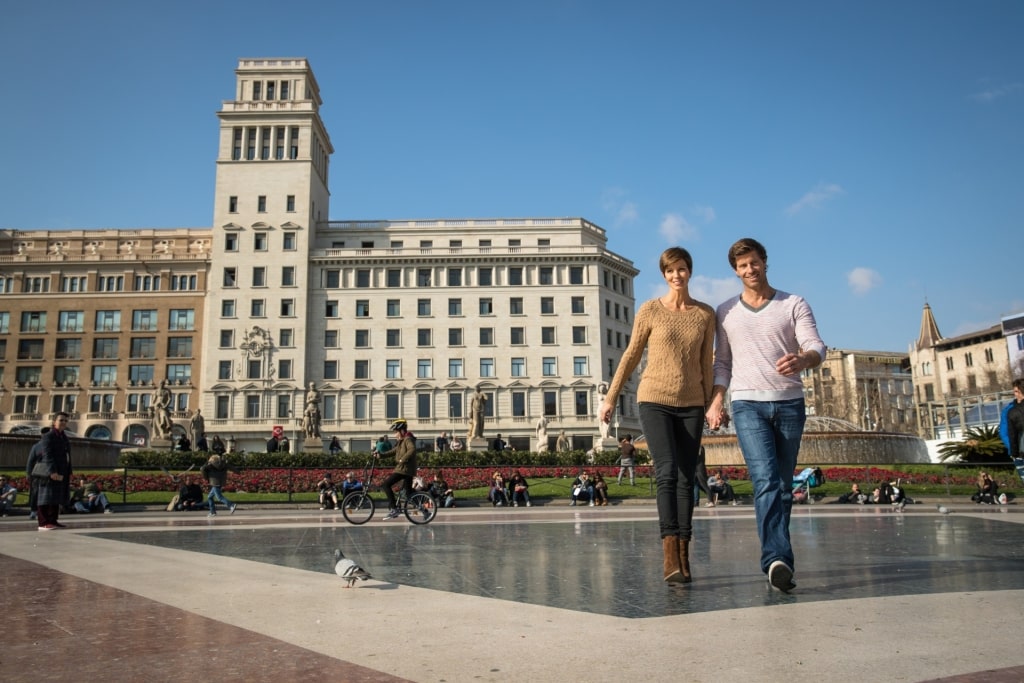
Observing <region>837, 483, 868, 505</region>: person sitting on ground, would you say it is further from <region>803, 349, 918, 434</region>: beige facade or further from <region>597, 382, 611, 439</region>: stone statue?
<region>803, 349, 918, 434</region>: beige facade

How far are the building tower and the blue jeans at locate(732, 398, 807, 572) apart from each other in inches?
2610

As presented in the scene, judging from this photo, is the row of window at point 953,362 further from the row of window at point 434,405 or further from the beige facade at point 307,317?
the row of window at point 434,405

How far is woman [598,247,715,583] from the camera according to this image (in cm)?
552

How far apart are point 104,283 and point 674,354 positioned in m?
82.5

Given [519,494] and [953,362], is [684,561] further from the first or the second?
[953,362]

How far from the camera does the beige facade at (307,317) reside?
69688 mm

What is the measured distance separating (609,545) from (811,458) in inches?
1068

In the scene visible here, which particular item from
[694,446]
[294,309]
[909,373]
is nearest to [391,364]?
[294,309]

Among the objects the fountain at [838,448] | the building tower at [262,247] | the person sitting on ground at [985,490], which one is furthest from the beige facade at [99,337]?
the person sitting on ground at [985,490]

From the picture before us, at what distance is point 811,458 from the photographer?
32750 mm

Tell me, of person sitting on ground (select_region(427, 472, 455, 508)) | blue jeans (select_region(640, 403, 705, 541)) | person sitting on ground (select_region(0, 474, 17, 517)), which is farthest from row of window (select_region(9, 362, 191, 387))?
blue jeans (select_region(640, 403, 705, 541))

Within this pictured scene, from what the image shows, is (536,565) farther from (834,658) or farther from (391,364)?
(391,364)

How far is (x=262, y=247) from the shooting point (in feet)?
237

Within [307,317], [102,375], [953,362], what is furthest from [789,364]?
[953,362]
